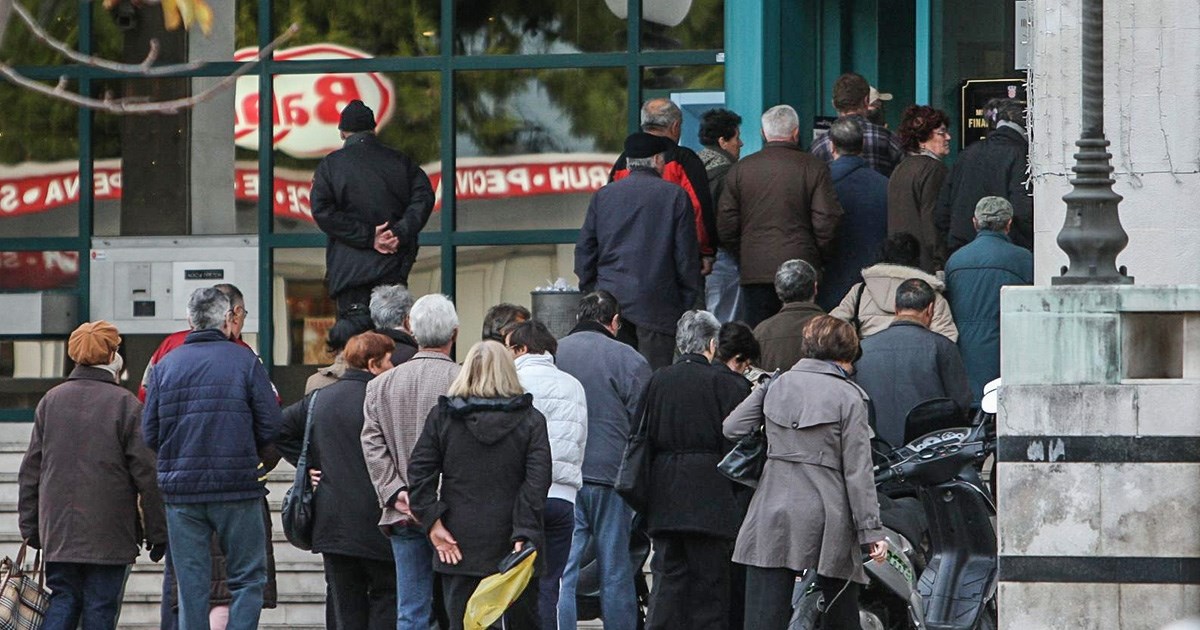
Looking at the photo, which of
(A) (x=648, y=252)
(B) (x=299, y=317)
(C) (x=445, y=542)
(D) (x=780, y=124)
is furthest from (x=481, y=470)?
(B) (x=299, y=317)

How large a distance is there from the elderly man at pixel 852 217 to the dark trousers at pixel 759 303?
1.05 feet

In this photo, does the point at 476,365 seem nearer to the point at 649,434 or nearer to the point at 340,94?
the point at 649,434

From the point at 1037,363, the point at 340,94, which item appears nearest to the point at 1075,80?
the point at 1037,363

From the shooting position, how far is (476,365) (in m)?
8.96

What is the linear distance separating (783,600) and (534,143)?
622 centimetres

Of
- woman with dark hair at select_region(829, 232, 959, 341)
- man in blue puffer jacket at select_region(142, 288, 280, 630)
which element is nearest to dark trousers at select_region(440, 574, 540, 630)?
man in blue puffer jacket at select_region(142, 288, 280, 630)

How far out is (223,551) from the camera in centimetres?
995

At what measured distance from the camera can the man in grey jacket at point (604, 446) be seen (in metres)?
10.1

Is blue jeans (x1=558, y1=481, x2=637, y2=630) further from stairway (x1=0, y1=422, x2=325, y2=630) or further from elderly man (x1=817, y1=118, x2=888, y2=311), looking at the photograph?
elderly man (x1=817, y1=118, x2=888, y2=311)

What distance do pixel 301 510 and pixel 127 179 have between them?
6.20 metres

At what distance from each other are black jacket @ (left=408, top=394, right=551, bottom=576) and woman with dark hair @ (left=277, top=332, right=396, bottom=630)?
2.20 ft

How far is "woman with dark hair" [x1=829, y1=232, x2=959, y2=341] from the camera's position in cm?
1116

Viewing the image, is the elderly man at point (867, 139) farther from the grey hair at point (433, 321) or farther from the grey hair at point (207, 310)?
the grey hair at point (207, 310)

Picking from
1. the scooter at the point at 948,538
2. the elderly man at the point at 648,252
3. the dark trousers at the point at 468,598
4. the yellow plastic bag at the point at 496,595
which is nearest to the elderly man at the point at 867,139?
the elderly man at the point at 648,252
